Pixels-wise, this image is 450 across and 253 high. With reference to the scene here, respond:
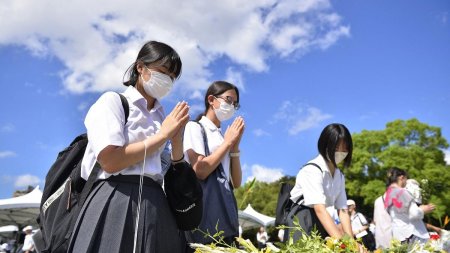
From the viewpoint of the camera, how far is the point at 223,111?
3.13 meters

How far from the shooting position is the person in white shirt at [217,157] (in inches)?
103

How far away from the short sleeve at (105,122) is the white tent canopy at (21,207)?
42.3 feet

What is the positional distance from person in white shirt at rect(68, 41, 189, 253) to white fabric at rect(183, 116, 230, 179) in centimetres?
70

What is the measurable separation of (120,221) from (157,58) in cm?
81

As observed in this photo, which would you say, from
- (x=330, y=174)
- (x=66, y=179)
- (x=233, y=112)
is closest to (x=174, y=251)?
(x=66, y=179)

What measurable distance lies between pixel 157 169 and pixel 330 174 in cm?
195

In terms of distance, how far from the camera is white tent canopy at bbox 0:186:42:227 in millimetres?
13602

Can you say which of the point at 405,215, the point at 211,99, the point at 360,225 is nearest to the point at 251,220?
the point at 360,225

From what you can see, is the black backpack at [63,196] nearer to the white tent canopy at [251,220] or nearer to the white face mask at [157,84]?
the white face mask at [157,84]

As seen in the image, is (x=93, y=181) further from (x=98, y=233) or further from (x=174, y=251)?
(x=174, y=251)

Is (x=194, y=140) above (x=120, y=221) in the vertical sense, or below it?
above

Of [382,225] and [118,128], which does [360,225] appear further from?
[118,128]

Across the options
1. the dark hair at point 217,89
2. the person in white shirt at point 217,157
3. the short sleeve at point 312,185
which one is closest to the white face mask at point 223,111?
the person in white shirt at point 217,157

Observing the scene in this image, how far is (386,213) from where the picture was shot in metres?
5.76
